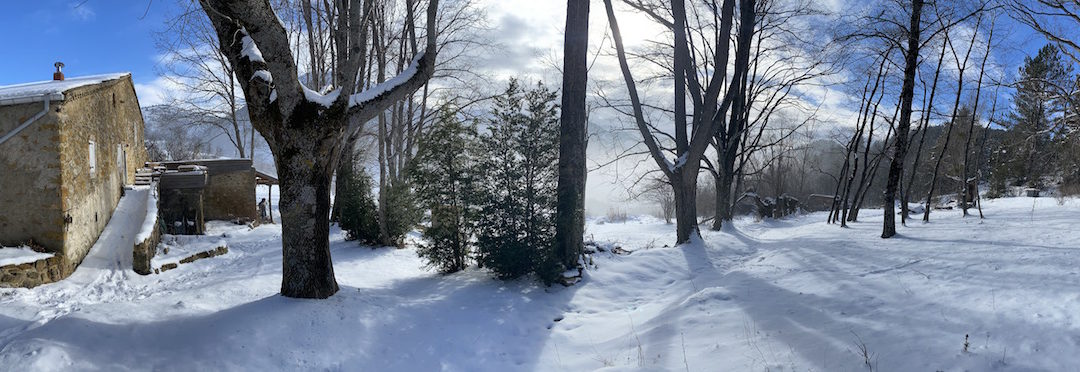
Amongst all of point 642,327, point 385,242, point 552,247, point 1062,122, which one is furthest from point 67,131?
point 1062,122

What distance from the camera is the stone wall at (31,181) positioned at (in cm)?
909

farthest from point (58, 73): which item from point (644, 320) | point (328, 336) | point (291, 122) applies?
point (644, 320)

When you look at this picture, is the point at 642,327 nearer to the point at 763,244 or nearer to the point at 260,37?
the point at 260,37

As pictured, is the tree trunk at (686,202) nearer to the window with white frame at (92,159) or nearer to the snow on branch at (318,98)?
the snow on branch at (318,98)

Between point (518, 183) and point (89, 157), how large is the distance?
10.3 m

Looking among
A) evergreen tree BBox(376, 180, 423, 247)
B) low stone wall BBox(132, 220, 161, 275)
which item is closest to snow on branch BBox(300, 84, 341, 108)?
evergreen tree BBox(376, 180, 423, 247)

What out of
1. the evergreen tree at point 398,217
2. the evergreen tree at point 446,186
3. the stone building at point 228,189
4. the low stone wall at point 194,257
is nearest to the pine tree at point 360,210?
the evergreen tree at point 398,217

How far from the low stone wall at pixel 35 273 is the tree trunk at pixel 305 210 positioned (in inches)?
252

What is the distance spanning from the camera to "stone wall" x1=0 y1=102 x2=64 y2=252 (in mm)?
9094

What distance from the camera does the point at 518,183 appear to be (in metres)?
8.06

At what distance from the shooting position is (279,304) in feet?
17.5

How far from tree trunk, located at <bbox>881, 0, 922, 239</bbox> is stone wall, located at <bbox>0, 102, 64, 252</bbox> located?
1546 centimetres

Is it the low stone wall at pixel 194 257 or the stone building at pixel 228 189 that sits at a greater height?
the stone building at pixel 228 189

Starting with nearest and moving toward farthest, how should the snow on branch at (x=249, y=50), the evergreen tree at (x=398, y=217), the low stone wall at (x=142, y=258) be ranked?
the snow on branch at (x=249, y=50), the low stone wall at (x=142, y=258), the evergreen tree at (x=398, y=217)
